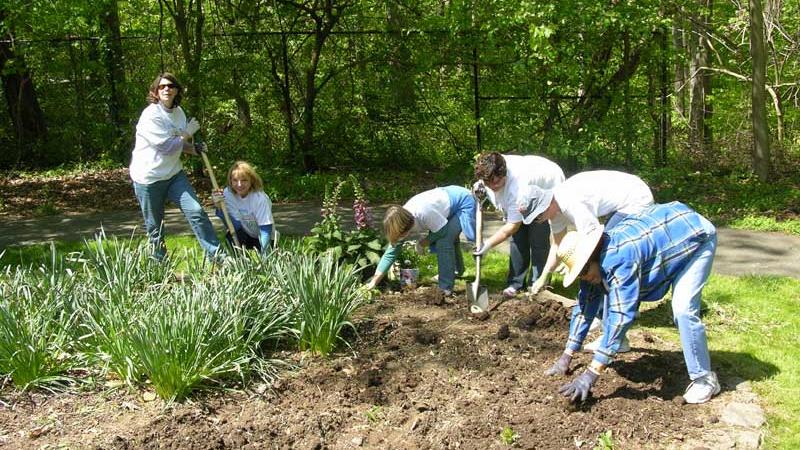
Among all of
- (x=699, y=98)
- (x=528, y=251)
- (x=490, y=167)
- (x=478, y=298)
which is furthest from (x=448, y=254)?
(x=699, y=98)

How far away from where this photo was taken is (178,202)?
5891 mm

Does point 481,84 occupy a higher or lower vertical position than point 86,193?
higher

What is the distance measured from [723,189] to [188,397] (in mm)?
7783

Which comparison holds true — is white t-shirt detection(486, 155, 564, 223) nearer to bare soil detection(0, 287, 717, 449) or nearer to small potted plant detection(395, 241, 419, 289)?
bare soil detection(0, 287, 717, 449)

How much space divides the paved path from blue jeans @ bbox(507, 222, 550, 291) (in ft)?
4.63

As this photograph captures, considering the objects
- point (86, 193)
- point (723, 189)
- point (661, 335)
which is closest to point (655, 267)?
point (661, 335)

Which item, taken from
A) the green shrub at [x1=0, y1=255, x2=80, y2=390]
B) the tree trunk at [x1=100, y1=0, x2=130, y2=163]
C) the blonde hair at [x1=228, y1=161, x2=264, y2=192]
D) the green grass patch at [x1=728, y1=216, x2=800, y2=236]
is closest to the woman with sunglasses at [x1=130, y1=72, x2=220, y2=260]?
the blonde hair at [x1=228, y1=161, x2=264, y2=192]

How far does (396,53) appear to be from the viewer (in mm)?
10898

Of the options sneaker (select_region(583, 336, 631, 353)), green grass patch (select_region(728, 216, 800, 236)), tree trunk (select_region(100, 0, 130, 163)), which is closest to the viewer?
sneaker (select_region(583, 336, 631, 353))

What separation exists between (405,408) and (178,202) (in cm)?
291

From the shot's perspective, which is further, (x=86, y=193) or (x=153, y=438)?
(x=86, y=193)

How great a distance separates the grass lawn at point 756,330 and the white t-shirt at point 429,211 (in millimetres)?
766

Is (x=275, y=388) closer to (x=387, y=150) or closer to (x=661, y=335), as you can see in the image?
(x=661, y=335)

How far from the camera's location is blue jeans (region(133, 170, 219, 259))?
5.78 m
